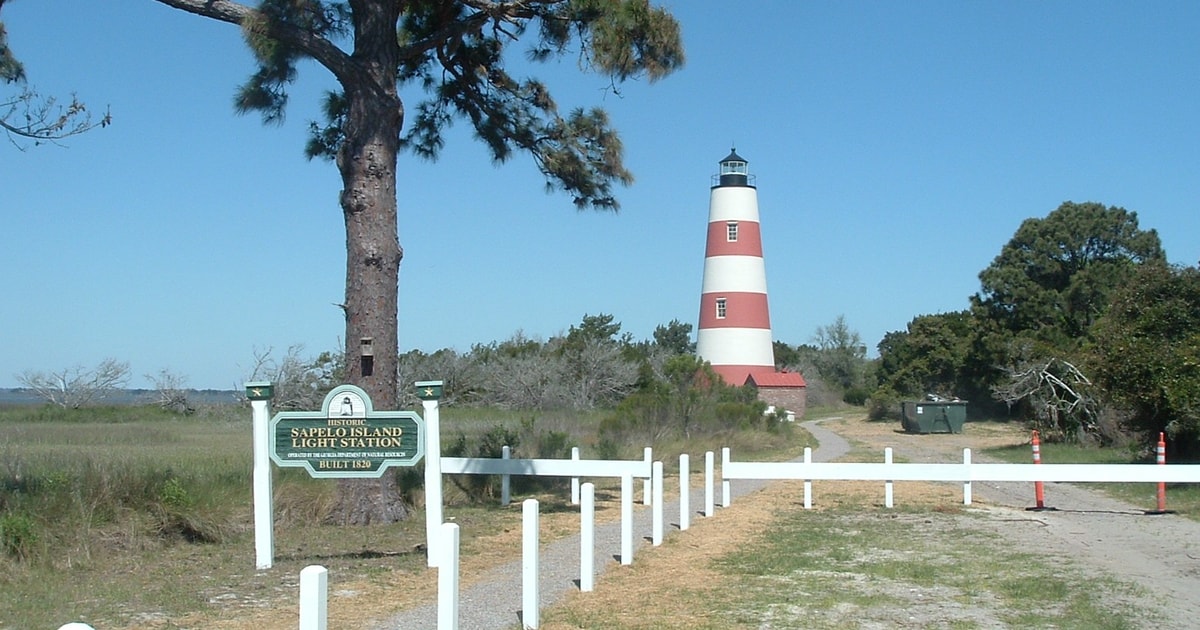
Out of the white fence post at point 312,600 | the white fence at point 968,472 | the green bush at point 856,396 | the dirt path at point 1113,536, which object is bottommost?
the green bush at point 856,396

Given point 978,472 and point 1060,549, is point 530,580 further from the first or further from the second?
point 978,472

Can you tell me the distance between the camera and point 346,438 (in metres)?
12.1

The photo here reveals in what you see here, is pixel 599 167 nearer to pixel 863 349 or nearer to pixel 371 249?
pixel 371 249

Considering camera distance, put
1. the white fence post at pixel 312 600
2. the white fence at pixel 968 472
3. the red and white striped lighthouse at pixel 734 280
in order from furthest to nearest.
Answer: the red and white striped lighthouse at pixel 734 280
the white fence at pixel 968 472
the white fence post at pixel 312 600

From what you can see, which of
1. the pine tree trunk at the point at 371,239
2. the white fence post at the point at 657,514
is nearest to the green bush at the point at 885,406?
the pine tree trunk at the point at 371,239

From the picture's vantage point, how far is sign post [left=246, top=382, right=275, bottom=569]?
A: 11492mm

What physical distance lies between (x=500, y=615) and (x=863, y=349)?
4063 inches

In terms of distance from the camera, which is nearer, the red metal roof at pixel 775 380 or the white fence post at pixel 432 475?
the white fence post at pixel 432 475

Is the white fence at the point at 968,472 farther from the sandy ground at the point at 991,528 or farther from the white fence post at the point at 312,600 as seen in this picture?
the white fence post at the point at 312,600

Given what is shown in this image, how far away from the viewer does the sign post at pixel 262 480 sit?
11492 millimetres

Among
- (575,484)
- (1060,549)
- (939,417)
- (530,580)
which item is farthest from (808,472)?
(939,417)

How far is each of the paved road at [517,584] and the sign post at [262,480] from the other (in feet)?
7.07

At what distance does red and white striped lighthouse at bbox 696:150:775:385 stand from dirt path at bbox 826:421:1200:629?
27900 mm

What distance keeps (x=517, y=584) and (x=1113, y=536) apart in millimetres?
7603
